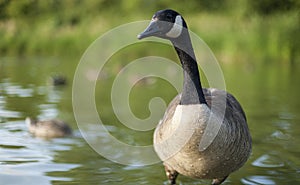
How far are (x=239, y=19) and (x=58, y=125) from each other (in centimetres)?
1922

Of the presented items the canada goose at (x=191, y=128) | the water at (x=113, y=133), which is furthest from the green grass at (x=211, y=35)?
the canada goose at (x=191, y=128)

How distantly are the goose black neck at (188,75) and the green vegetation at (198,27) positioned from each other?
A: 1481cm

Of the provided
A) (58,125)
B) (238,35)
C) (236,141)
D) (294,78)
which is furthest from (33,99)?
(238,35)

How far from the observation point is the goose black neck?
4.60 meters

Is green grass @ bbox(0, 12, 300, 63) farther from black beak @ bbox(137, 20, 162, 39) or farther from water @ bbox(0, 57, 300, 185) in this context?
black beak @ bbox(137, 20, 162, 39)

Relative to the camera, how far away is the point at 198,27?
27.0 meters

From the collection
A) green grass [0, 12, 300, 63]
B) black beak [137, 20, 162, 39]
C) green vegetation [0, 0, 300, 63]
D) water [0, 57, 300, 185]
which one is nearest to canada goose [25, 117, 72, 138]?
water [0, 57, 300, 185]

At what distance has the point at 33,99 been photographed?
1188 cm

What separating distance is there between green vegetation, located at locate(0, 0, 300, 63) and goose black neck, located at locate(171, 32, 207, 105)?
14.8m

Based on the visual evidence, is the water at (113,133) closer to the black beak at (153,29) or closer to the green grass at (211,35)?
the black beak at (153,29)

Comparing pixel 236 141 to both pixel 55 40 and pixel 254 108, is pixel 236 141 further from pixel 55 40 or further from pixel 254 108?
pixel 55 40

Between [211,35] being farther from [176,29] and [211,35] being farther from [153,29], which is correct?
[153,29]

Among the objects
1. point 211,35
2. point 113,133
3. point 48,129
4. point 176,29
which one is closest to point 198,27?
point 211,35

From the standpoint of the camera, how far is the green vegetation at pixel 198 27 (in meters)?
23.1
